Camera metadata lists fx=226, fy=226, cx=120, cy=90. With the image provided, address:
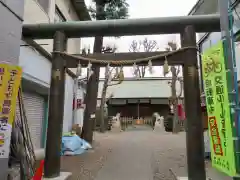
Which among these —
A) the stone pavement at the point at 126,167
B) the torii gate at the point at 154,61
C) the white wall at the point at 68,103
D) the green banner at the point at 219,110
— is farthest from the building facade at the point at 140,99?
the green banner at the point at 219,110

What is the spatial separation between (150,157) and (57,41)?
19.3ft

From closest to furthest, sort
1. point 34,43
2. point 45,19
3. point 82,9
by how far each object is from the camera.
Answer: point 34,43 < point 45,19 < point 82,9

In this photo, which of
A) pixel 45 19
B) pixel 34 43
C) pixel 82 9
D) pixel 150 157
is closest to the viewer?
pixel 34 43

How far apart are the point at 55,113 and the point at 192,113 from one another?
3551mm

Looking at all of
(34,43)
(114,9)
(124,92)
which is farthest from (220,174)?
(124,92)

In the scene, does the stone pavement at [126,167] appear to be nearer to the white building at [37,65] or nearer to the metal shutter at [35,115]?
the metal shutter at [35,115]

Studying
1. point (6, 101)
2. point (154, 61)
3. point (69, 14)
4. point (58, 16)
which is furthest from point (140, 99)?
point (6, 101)

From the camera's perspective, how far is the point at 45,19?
32.6ft

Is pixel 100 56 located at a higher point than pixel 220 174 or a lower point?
higher

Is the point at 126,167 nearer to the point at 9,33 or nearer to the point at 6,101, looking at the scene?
the point at 6,101

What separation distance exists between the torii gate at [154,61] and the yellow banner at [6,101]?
1256 mm

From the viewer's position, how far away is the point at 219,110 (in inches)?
157

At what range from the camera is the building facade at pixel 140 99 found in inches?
1101

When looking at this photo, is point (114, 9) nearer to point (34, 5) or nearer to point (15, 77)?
point (34, 5)
